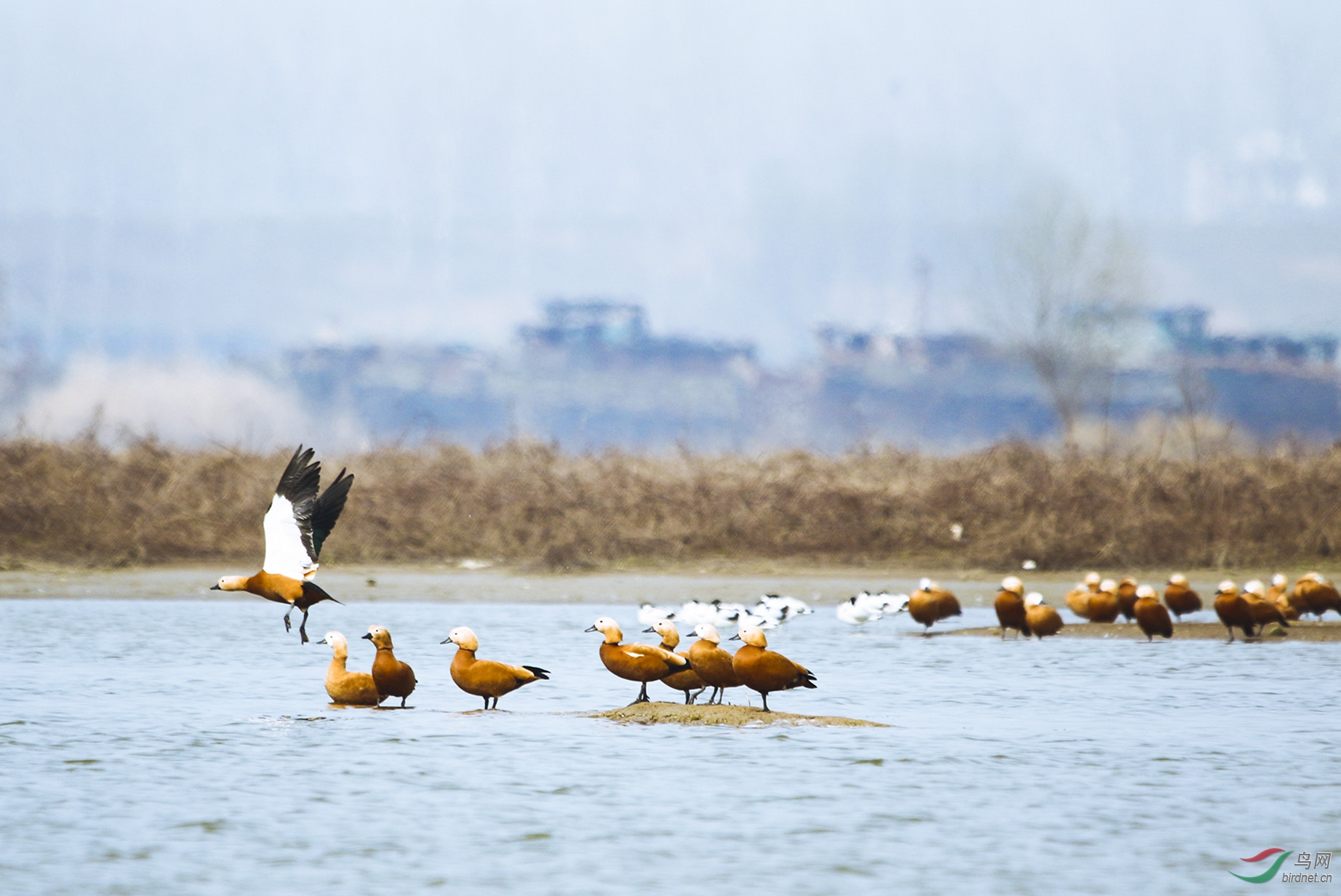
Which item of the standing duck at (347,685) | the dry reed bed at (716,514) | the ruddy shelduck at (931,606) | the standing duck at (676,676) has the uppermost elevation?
the dry reed bed at (716,514)

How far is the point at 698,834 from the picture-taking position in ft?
27.5

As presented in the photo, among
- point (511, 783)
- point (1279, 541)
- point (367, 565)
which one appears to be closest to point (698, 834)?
point (511, 783)

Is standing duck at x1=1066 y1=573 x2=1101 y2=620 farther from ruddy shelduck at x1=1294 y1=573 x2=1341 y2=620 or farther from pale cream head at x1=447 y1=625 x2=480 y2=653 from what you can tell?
pale cream head at x1=447 y1=625 x2=480 y2=653

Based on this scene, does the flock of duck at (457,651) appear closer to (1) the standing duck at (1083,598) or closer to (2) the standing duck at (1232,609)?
(2) the standing duck at (1232,609)

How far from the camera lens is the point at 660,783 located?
9.61 metres

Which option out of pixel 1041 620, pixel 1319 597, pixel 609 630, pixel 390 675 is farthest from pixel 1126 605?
pixel 390 675

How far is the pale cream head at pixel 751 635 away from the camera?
10.8 m

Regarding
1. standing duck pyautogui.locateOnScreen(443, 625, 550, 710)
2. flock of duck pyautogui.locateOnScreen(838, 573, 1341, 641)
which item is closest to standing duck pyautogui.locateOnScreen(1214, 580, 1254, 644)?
flock of duck pyautogui.locateOnScreen(838, 573, 1341, 641)

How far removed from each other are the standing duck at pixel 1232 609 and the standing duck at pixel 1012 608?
6.70ft

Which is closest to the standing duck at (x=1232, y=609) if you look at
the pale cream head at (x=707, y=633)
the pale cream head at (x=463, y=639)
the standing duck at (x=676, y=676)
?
the standing duck at (x=676, y=676)

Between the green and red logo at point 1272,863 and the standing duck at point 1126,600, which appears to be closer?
the green and red logo at point 1272,863

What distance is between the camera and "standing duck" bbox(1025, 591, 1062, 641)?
17.2m

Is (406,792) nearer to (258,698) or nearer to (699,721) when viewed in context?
(699,721)

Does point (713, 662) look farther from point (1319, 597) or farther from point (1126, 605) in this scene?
point (1319, 597)
